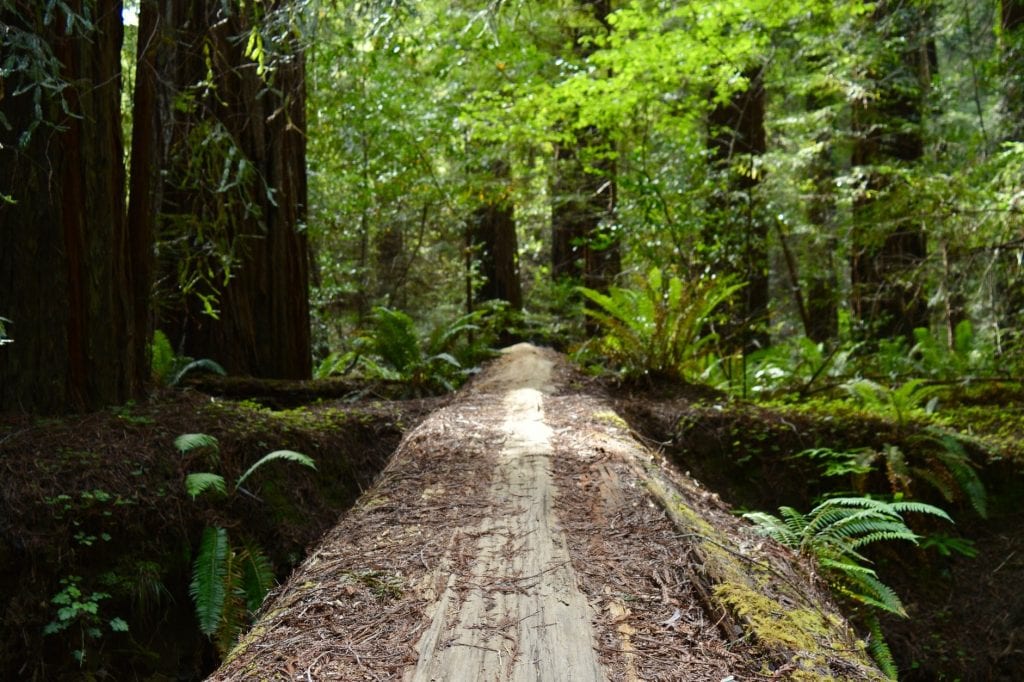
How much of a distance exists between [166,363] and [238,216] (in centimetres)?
172

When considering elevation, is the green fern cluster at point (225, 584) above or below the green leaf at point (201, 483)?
below

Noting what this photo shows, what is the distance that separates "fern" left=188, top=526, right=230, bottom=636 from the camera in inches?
124

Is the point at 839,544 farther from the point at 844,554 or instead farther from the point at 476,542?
the point at 476,542

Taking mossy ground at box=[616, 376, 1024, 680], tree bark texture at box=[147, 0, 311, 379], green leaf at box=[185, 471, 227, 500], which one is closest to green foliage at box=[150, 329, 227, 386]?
tree bark texture at box=[147, 0, 311, 379]

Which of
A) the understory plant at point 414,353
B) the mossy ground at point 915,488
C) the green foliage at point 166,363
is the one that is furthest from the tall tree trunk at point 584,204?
the green foliage at point 166,363

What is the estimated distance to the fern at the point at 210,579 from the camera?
3.15 meters

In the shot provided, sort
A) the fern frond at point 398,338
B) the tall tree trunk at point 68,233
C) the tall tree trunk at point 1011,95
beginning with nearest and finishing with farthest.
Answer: the tall tree trunk at point 68,233 → the tall tree trunk at point 1011,95 → the fern frond at point 398,338

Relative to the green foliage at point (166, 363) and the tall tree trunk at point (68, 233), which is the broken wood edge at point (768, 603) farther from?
the green foliage at point (166, 363)

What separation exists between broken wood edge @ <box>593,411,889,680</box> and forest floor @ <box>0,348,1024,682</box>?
0.04ft

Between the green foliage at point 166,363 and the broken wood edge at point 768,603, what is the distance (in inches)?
154

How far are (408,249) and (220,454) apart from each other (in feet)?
41.5

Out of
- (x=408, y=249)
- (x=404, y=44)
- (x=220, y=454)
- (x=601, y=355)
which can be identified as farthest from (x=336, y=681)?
(x=408, y=249)

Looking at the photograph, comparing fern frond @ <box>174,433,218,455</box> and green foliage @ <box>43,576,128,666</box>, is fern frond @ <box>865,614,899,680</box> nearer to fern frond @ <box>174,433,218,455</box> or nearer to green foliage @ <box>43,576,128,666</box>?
green foliage @ <box>43,576,128,666</box>

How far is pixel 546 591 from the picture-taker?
2.22 metres
